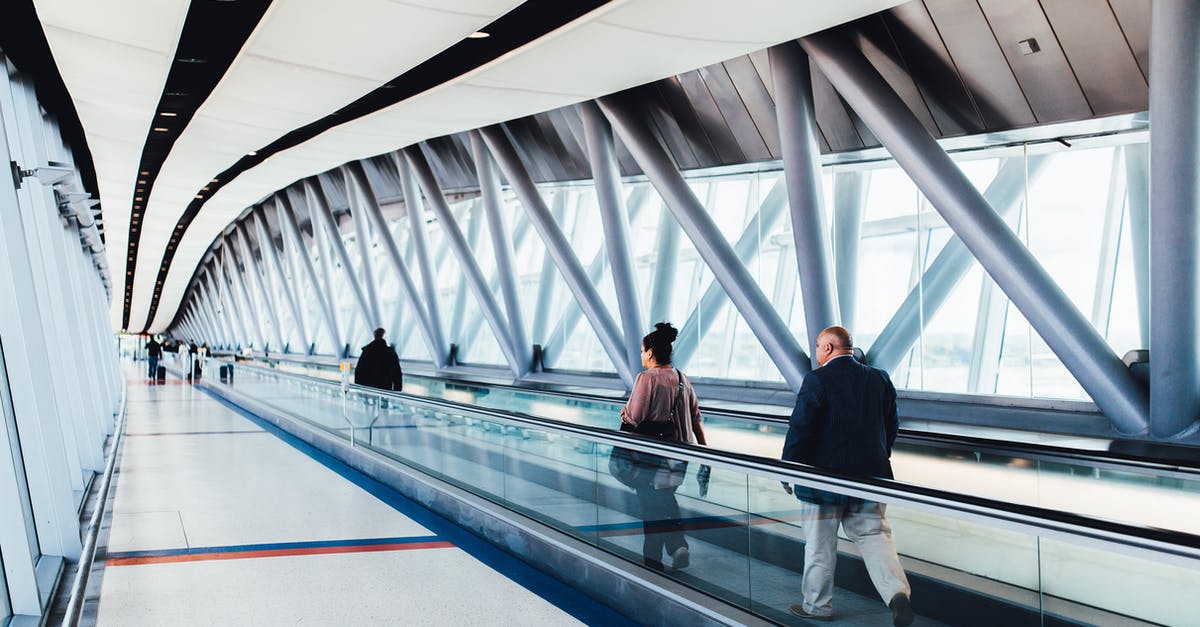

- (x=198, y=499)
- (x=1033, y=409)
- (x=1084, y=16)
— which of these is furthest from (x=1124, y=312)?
(x=198, y=499)

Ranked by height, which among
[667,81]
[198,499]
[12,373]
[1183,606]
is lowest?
[198,499]

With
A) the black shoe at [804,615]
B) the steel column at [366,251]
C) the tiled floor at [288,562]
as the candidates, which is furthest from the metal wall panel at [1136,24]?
the steel column at [366,251]

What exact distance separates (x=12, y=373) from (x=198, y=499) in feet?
12.2

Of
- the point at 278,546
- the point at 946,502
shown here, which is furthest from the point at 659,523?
the point at 278,546

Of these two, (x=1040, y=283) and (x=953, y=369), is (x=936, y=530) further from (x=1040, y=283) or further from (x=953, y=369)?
(x=953, y=369)

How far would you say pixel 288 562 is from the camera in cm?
682

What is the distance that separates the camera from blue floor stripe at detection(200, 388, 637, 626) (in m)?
5.71

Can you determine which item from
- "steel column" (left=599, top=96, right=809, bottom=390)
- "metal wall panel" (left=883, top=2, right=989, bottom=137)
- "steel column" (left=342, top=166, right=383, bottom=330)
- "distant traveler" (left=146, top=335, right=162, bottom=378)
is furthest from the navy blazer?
"distant traveler" (left=146, top=335, right=162, bottom=378)

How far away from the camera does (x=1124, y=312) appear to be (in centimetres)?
1290

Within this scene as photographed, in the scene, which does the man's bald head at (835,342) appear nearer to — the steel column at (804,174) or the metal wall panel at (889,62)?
the steel column at (804,174)

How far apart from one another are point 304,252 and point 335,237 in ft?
21.5

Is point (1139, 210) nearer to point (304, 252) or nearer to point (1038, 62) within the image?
point (1038, 62)

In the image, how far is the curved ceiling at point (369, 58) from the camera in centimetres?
930

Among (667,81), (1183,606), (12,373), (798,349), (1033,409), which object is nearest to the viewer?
(1183,606)
